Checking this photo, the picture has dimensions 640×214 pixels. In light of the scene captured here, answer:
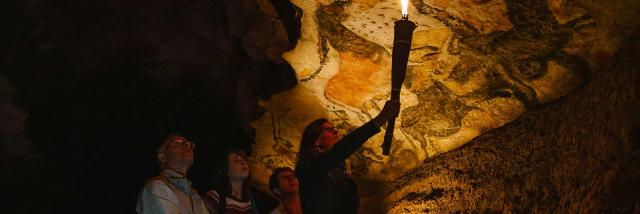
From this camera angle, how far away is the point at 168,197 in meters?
2.78

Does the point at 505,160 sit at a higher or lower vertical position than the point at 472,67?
lower

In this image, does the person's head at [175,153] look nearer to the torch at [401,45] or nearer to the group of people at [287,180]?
the group of people at [287,180]

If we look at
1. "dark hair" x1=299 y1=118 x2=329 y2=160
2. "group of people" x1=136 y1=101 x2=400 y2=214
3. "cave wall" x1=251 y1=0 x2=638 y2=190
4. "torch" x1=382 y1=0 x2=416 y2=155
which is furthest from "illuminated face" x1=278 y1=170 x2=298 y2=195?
"torch" x1=382 y1=0 x2=416 y2=155

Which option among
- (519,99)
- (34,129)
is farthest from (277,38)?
(34,129)

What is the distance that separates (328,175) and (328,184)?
64 mm

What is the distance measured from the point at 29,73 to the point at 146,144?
1197mm

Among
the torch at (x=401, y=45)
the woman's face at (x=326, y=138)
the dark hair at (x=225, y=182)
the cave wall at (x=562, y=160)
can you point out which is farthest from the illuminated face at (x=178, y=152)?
the cave wall at (x=562, y=160)

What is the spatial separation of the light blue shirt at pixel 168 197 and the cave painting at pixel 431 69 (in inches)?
56.2

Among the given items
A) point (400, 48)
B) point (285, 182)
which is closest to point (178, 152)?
point (285, 182)

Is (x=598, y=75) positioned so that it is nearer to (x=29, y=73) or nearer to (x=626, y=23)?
(x=626, y=23)

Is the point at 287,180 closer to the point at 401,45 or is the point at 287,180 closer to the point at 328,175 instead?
the point at 328,175

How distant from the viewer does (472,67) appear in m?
3.33

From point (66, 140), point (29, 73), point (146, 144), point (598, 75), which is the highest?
point (598, 75)

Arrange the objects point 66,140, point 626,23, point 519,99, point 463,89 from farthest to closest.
A: point 66,140
point 463,89
point 519,99
point 626,23
